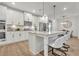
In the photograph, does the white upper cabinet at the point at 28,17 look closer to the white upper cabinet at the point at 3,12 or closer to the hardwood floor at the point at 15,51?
the white upper cabinet at the point at 3,12

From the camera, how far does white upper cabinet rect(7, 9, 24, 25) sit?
5.70 metres

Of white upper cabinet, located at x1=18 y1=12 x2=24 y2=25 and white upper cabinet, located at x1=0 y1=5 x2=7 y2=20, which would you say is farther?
white upper cabinet, located at x1=18 y1=12 x2=24 y2=25

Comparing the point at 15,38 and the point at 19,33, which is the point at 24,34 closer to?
the point at 19,33

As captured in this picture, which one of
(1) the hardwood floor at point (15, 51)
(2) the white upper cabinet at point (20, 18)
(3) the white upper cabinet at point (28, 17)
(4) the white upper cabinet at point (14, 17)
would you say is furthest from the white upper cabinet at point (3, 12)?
(3) the white upper cabinet at point (28, 17)

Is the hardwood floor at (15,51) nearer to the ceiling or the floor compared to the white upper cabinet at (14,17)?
nearer to the floor

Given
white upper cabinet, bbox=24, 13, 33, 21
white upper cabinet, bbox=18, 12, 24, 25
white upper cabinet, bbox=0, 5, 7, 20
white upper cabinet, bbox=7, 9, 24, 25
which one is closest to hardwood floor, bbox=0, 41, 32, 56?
white upper cabinet, bbox=0, 5, 7, 20

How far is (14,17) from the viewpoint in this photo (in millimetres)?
6109

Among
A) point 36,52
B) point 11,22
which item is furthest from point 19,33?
point 36,52

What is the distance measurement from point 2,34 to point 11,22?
122 centimetres

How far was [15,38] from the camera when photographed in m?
5.87

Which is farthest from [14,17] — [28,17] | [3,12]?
[28,17]

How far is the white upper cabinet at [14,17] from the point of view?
5700 millimetres

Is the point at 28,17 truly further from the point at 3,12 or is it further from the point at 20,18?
the point at 3,12

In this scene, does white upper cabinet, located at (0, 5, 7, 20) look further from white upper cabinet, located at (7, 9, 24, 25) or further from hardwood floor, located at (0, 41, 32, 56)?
hardwood floor, located at (0, 41, 32, 56)
